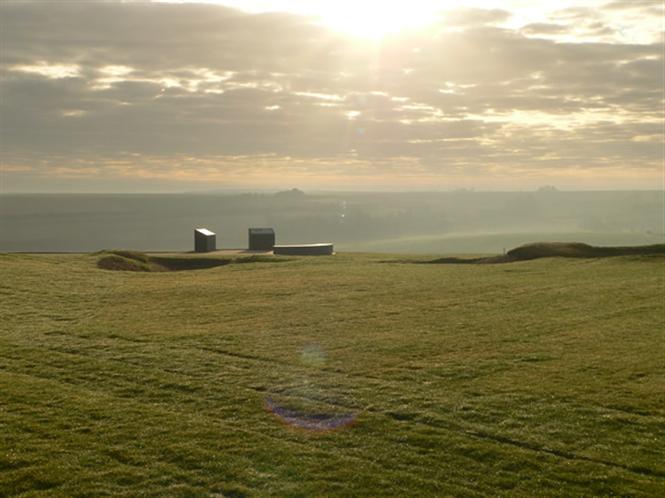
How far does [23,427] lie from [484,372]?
13.7 meters

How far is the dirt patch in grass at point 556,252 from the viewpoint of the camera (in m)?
51.2

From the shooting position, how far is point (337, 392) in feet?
60.5

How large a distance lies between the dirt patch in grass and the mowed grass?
644 inches

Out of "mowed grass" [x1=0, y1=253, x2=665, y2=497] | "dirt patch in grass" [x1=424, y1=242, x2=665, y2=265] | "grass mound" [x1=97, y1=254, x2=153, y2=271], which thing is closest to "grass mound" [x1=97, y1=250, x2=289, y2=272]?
"grass mound" [x1=97, y1=254, x2=153, y2=271]

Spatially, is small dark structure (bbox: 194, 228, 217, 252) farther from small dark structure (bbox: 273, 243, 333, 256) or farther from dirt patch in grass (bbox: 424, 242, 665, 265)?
dirt patch in grass (bbox: 424, 242, 665, 265)

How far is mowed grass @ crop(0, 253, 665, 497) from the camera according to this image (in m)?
13.2

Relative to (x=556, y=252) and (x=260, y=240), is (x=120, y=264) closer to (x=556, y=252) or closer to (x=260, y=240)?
(x=260, y=240)

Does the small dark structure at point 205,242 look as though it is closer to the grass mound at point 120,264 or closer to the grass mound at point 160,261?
the grass mound at point 160,261

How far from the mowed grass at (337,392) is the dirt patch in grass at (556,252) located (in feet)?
53.7

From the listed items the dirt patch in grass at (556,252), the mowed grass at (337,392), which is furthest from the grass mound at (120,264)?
the dirt patch in grass at (556,252)

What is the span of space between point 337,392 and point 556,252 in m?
39.9

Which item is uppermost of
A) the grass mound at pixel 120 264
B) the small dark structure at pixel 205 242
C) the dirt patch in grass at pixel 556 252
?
the small dark structure at pixel 205 242

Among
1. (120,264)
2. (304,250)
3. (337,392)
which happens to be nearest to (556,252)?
(304,250)

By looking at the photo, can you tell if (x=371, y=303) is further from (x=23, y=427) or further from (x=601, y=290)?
(x=23, y=427)
